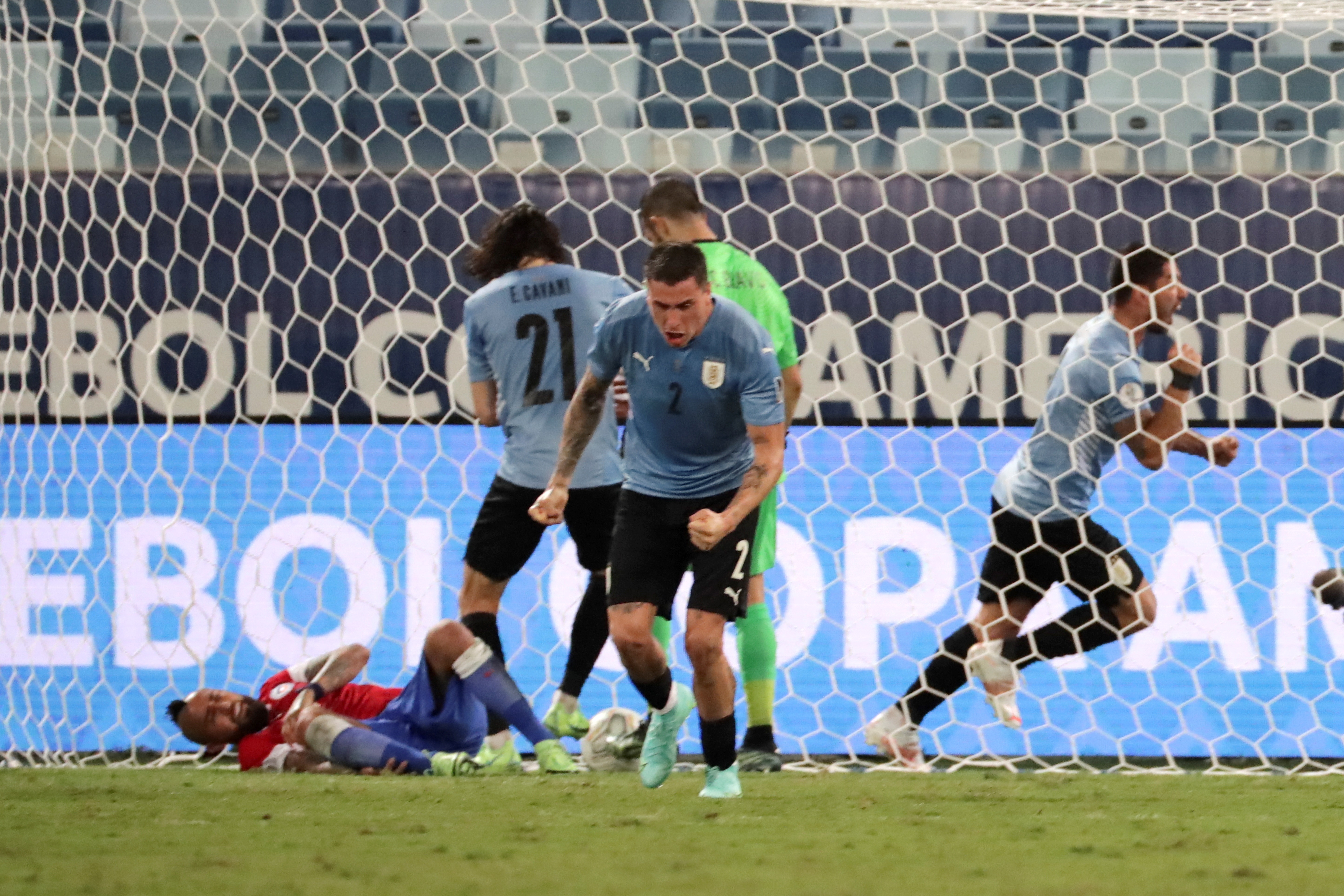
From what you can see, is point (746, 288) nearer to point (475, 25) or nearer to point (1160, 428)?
point (1160, 428)

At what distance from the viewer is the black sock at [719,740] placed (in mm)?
3459

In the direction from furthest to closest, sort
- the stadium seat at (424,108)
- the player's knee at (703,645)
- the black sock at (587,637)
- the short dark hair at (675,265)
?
1. the stadium seat at (424,108)
2. the black sock at (587,637)
3. the player's knee at (703,645)
4. the short dark hair at (675,265)

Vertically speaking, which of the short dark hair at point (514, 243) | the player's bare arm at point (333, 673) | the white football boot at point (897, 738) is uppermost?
the short dark hair at point (514, 243)

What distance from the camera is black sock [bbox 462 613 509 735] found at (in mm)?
4367

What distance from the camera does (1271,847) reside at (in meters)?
2.92

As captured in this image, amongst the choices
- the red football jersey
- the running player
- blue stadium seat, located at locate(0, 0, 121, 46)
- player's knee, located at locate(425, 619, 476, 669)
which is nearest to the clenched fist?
the running player

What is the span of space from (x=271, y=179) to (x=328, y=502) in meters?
0.95

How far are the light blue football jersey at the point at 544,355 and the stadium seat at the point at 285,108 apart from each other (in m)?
1.06

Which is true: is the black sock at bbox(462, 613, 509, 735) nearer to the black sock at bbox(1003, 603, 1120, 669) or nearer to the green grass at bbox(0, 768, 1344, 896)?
the green grass at bbox(0, 768, 1344, 896)

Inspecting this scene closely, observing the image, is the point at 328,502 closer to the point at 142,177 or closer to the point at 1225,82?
the point at 142,177

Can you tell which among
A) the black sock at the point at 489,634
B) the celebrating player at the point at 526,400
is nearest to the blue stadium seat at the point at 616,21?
the celebrating player at the point at 526,400

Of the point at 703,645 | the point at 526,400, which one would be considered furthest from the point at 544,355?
the point at 703,645

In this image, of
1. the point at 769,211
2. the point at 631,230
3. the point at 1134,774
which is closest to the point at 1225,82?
the point at 769,211

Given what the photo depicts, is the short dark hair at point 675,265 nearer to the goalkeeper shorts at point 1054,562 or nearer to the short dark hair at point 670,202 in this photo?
the short dark hair at point 670,202
